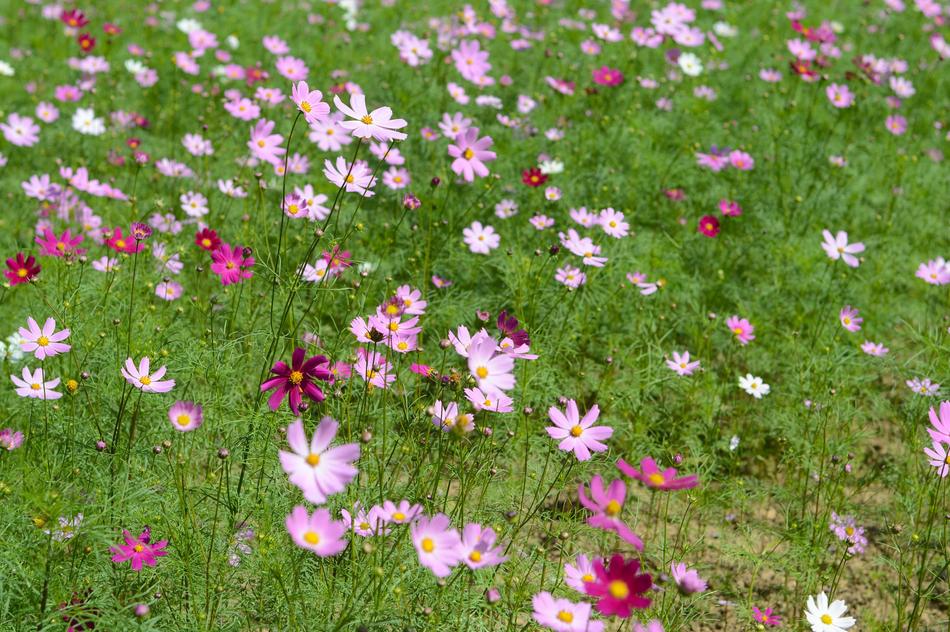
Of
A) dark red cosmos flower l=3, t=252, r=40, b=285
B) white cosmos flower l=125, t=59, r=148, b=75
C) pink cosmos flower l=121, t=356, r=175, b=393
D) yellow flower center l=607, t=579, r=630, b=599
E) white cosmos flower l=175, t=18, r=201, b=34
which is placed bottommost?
white cosmos flower l=125, t=59, r=148, b=75

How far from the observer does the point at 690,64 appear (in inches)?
182

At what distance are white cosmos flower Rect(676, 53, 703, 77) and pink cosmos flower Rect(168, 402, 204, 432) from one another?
372cm

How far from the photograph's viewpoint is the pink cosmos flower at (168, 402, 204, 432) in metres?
1.52

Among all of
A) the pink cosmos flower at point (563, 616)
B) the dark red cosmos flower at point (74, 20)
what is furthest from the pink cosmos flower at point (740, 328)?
the dark red cosmos flower at point (74, 20)

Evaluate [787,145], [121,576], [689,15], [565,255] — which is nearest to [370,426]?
[121,576]

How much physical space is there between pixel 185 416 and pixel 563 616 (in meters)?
0.79

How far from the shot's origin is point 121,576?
1.77 m

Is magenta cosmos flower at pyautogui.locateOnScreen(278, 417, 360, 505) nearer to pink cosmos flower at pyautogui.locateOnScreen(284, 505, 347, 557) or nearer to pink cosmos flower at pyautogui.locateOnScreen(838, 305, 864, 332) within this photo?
pink cosmos flower at pyautogui.locateOnScreen(284, 505, 347, 557)

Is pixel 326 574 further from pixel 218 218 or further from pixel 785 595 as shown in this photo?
pixel 218 218

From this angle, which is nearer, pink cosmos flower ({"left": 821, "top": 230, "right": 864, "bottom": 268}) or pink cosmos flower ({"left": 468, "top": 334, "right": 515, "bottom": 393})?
pink cosmos flower ({"left": 468, "top": 334, "right": 515, "bottom": 393})

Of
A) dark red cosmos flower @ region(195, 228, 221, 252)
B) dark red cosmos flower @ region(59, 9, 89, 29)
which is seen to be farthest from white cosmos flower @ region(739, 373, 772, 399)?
dark red cosmos flower @ region(59, 9, 89, 29)

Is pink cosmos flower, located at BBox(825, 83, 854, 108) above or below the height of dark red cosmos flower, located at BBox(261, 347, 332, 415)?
below

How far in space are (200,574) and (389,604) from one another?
1.41ft

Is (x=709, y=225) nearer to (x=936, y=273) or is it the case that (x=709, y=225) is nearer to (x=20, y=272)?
(x=936, y=273)
